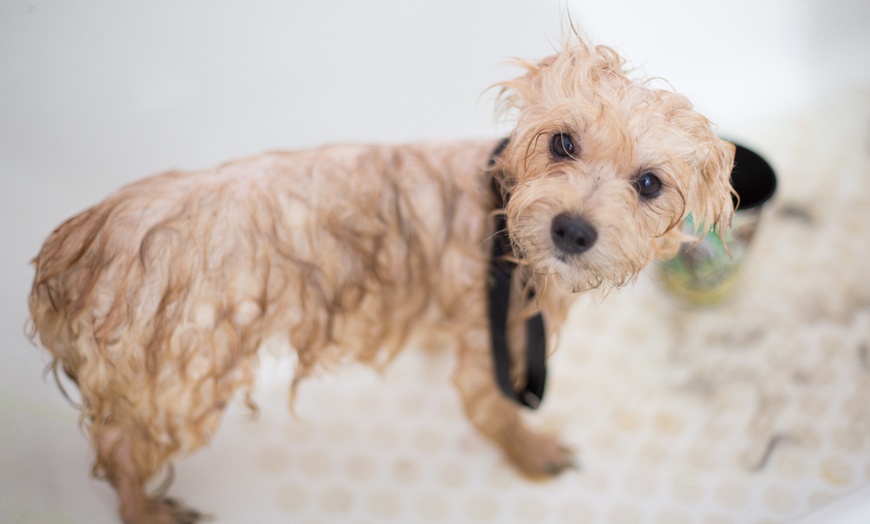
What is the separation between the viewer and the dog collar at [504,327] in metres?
1.31

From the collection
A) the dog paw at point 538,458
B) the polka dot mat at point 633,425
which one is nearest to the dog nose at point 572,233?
the polka dot mat at point 633,425

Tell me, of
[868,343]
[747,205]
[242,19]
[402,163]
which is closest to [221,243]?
[402,163]

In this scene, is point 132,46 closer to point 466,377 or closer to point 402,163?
point 402,163

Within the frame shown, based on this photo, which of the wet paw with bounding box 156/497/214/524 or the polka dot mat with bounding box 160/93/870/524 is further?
the polka dot mat with bounding box 160/93/870/524

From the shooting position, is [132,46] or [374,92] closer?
[132,46]

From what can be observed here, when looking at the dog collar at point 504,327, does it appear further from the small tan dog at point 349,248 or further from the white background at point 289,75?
the white background at point 289,75

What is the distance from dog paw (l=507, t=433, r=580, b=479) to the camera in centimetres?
181

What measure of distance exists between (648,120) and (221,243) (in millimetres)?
804

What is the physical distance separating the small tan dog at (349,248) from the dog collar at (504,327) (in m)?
0.03

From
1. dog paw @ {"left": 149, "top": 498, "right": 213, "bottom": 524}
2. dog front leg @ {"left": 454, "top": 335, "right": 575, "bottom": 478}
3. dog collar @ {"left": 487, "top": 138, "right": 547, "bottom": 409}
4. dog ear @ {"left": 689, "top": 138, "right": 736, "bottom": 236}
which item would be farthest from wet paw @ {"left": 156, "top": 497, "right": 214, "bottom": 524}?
dog ear @ {"left": 689, "top": 138, "right": 736, "bottom": 236}

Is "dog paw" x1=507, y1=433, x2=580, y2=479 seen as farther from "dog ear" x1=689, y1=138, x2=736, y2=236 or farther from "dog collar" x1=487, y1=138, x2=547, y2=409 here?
"dog ear" x1=689, y1=138, x2=736, y2=236

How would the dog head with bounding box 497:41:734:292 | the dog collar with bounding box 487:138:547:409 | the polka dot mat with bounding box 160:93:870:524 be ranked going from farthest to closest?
the polka dot mat with bounding box 160:93:870:524
the dog collar with bounding box 487:138:547:409
the dog head with bounding box 497:41:734:292

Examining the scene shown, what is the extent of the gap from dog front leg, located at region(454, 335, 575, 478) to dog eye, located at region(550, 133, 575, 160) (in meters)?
0.67

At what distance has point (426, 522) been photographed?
1.77 m
